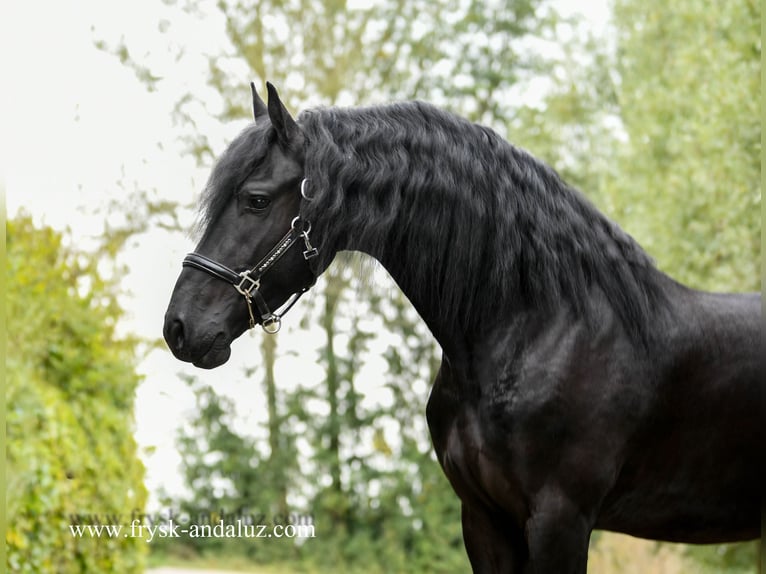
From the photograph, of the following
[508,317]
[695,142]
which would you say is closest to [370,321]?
[695,142]

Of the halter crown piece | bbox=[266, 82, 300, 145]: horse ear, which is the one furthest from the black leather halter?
bbox=[266, 82, 300, 145]: horse ear

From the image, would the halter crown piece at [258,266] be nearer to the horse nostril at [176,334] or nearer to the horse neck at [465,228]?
the horse neck at [465,228]

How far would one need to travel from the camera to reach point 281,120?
9.87 feet

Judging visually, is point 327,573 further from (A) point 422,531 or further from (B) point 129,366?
(B) point 129,366

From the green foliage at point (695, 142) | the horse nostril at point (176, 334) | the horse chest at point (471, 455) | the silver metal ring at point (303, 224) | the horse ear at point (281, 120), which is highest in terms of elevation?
the green foliage at point (695, 142)

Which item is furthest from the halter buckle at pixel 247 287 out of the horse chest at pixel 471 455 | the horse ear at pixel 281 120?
the horse chest at pixel 471 455

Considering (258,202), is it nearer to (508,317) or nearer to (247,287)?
(247,287)

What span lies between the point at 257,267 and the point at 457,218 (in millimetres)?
707

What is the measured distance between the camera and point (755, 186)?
7.96 meters

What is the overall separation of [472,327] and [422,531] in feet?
25.9

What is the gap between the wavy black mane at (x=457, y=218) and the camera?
3055mm

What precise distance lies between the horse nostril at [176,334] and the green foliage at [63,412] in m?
2.53

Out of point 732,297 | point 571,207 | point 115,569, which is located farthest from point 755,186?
point 115,569

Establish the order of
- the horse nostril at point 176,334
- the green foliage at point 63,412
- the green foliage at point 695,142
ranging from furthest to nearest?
the green foliage at point 695,142 < the green foliage at point 63,412 < the horse nostril at point 176,334
